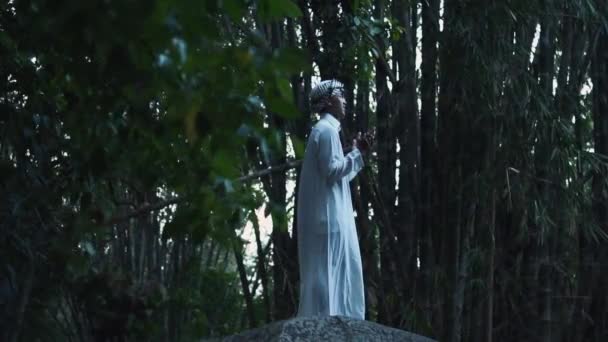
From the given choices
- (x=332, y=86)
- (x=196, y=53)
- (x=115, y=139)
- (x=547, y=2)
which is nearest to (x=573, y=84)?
(x=547, y=2)

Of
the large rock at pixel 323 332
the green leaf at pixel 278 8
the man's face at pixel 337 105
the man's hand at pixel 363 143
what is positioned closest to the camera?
the green leaf at pixel 278 8

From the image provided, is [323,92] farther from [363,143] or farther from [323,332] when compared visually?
[323,332]

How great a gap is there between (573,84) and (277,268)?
8.26 feet

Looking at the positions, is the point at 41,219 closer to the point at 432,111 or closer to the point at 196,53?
the point at 432,111

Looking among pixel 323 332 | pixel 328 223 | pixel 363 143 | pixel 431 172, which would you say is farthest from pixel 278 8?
pixel 431 172

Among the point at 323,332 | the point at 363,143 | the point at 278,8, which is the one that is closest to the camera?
the point at 278,8

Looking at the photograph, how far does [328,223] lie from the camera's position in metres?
5.23

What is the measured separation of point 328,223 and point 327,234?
0.05m

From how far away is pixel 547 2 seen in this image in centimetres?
685

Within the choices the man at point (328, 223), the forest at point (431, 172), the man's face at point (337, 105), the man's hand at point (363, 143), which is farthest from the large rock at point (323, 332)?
the man's face at point (337, 105)

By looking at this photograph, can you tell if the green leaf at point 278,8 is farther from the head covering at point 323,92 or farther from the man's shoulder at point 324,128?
the head covering at point 323,92

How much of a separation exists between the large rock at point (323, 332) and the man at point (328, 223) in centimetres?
89

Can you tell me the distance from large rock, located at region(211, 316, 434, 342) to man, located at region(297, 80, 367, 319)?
888mm

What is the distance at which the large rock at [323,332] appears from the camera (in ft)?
13.5
